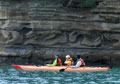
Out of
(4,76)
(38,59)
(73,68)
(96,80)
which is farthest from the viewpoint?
(38,59)

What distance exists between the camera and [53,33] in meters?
28.3

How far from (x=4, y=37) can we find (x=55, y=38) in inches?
135

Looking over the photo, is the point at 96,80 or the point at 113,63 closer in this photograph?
the point at 96,80

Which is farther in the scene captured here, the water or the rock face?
the rock face

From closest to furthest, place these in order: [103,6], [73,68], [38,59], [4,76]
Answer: [4,76] → [73,68] → [103,6] → [38,59]

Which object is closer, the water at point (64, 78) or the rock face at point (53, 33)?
the water at point (64, 78)

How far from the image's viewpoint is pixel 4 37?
1129 inches

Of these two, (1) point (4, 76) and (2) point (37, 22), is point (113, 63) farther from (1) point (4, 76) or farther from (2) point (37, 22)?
(1) point (4, 76)

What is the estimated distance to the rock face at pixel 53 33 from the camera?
27.6 m

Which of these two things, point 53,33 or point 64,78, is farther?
point 53,33

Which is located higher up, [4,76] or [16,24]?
[16,24]

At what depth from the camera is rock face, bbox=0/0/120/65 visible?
27.6m

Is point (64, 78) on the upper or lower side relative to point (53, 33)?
lower

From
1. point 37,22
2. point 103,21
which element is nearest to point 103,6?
point 103,21
